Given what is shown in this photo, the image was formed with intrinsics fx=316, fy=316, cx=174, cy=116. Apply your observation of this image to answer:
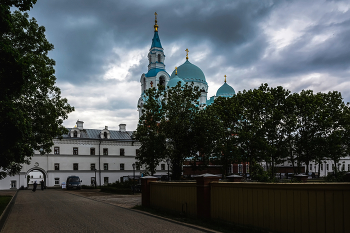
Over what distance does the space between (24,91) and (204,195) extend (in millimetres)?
10570

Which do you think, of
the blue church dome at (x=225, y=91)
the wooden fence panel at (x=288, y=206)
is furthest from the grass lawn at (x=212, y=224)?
the blue church dome at (x=225, y=91)

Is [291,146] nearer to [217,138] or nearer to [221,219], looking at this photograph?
[217,138]

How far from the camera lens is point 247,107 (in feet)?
104

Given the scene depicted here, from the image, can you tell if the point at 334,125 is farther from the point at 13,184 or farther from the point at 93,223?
the point at 13,184

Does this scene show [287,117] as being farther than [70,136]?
No

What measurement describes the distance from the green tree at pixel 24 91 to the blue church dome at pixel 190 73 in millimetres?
42336

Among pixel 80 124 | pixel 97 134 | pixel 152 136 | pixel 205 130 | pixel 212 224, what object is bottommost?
pixel 212 224

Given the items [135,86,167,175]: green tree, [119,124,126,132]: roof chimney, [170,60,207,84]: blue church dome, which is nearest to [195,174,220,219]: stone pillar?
[135,86,167,175]: green tree

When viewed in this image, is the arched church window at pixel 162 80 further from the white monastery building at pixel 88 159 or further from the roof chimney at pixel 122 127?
the roof chimney at pixel 122 127

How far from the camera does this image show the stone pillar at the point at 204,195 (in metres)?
11.3

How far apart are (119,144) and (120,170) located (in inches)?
179

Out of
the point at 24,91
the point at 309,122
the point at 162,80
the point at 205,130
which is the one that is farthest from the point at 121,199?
the point at 162,80

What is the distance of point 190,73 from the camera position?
Answer: 63719mm

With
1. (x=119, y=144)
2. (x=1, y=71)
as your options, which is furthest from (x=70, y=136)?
(x=1, y=71)
